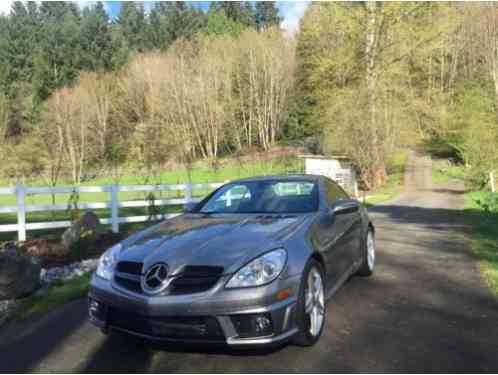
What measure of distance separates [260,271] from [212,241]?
0.58m

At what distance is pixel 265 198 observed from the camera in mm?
4977

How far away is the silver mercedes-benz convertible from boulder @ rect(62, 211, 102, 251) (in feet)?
15.0

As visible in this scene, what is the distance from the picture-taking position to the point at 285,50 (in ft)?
148

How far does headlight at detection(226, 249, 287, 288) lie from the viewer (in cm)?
321

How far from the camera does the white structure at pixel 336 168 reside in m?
25.7

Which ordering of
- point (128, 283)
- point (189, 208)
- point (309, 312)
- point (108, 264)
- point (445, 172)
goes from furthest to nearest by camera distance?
point (445, 172), point (189, 208), point (108, 264), point (309, 312), point (128, 283)

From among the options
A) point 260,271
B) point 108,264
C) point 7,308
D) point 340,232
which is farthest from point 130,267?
point 7,308

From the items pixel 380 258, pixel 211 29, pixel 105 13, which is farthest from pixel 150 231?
pixel 105 13

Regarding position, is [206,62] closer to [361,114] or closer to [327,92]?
[327,92]

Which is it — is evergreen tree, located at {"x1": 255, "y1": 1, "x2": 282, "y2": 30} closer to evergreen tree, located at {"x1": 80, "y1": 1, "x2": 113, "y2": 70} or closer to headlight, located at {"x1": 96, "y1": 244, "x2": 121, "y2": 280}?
evergreen tree, located at {"x1": 80, "y1": 1, "x2": 113, "y2": 70}

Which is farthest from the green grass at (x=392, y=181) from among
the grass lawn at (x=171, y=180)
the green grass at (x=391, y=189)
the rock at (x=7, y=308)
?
the rock at (x=7, y=308)


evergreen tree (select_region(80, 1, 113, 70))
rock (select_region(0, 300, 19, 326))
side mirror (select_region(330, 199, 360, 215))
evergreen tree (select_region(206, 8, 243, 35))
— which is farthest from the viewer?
evergreen tree (select_region(206, 8, 243, 35))

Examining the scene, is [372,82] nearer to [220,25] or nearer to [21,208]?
[21,208]

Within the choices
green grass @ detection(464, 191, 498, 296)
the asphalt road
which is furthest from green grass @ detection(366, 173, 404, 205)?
the asphalt road
